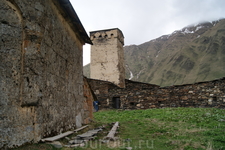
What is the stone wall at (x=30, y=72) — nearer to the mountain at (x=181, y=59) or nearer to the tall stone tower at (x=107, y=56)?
the tall stone tower at (x=107, y=56)

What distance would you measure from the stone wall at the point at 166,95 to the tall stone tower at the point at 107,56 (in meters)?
6.22

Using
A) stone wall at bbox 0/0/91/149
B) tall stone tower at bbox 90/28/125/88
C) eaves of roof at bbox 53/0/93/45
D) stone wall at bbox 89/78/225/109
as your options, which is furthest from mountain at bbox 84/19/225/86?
stone wall at bbox 0/0/91/149

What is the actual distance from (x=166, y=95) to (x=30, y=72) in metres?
11.4

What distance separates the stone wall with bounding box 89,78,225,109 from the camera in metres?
11.8

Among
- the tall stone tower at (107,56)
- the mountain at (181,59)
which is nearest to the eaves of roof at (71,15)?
the tall stone tower at (107,56)

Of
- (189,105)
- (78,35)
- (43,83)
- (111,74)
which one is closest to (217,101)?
(189,105)

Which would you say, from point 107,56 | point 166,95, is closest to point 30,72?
point 166,95

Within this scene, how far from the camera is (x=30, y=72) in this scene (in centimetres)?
365

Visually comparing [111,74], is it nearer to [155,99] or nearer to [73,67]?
[155,99]

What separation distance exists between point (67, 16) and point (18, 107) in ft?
10.1

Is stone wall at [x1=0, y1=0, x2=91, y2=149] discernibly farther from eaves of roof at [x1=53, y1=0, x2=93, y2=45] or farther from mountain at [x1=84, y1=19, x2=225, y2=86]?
mountain at [x1=84, y1=19, x2=225, y2=86]

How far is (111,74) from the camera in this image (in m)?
23.3

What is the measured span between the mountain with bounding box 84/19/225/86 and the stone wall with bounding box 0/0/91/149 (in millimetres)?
68521

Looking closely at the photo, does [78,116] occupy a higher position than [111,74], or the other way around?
[111,74]
